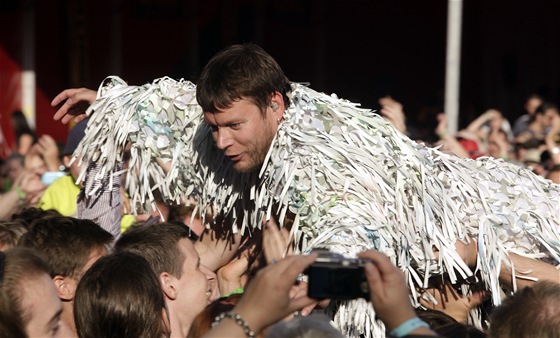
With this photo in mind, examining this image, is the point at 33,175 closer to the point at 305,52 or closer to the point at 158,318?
the point at 158,318

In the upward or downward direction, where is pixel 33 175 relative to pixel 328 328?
downward

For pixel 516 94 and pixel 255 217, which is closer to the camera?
pixel 255 217

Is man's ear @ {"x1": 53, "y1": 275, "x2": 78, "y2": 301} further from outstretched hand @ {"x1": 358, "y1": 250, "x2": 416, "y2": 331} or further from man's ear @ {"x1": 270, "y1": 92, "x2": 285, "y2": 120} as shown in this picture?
outstretched hand @ {"x1": 358, "y1": 250, "x2": 416, "y2": 331}

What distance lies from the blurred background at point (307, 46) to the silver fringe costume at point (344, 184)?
5.03 metres

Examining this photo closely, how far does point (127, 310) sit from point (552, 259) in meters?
1.79

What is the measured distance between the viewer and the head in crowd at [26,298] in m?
2.55

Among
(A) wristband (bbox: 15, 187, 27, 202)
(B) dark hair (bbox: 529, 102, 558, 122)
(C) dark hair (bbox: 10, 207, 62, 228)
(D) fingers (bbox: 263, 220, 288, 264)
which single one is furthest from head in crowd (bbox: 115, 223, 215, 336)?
(B) dark hair (bbox: 529, 102, 558, 122)

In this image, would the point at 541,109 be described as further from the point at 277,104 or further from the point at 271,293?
the point at 271,293

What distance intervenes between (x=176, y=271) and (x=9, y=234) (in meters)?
0.92

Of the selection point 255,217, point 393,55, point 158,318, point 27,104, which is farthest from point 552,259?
point 393,55

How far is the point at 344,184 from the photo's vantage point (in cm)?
322

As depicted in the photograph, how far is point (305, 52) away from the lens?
13.2 m

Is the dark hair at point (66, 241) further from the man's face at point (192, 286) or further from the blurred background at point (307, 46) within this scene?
the blurred background at point (307, 46)

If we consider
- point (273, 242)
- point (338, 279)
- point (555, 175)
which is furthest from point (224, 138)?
point (555, 175)
